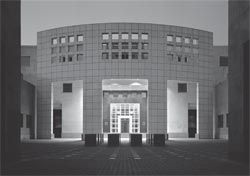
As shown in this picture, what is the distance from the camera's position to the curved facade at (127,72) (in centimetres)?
5747

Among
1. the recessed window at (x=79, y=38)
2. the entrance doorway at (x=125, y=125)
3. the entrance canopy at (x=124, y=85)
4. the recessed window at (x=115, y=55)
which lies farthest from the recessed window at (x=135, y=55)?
the entrance doorway at (x=125, y=125)

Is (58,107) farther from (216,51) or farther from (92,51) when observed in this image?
(216,51)

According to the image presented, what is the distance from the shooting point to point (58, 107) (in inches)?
2495

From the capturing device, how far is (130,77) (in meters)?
57.4

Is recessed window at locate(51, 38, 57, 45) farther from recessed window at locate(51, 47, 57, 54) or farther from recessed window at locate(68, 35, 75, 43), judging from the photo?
recessed window at locate(68, 35, 75, 43)

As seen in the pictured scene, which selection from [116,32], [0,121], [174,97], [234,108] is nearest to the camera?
[0,121]

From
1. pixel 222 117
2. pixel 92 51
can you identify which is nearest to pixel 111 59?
pixel 92 51

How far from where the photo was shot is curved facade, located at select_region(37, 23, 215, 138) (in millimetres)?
57469

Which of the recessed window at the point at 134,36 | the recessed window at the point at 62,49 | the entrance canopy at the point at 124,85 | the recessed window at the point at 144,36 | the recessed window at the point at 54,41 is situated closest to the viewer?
the recessed window at the point at 134,36

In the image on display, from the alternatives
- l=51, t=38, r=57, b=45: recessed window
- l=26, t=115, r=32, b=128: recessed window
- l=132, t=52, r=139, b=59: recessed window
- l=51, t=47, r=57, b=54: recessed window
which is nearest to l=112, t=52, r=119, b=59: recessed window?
l=132, t=52, r=139, b=59: recessed window

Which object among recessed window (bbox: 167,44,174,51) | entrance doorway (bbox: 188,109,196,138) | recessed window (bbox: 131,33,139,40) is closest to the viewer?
recessed window (bbox: 131,33,139,40)

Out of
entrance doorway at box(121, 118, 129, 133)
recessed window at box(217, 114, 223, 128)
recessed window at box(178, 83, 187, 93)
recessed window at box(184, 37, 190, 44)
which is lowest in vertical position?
entrance doorway at box(121, 118, 129, 133)

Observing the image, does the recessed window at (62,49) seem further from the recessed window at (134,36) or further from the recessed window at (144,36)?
the recessed window at (144,36)

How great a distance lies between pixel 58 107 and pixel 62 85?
362 cm
